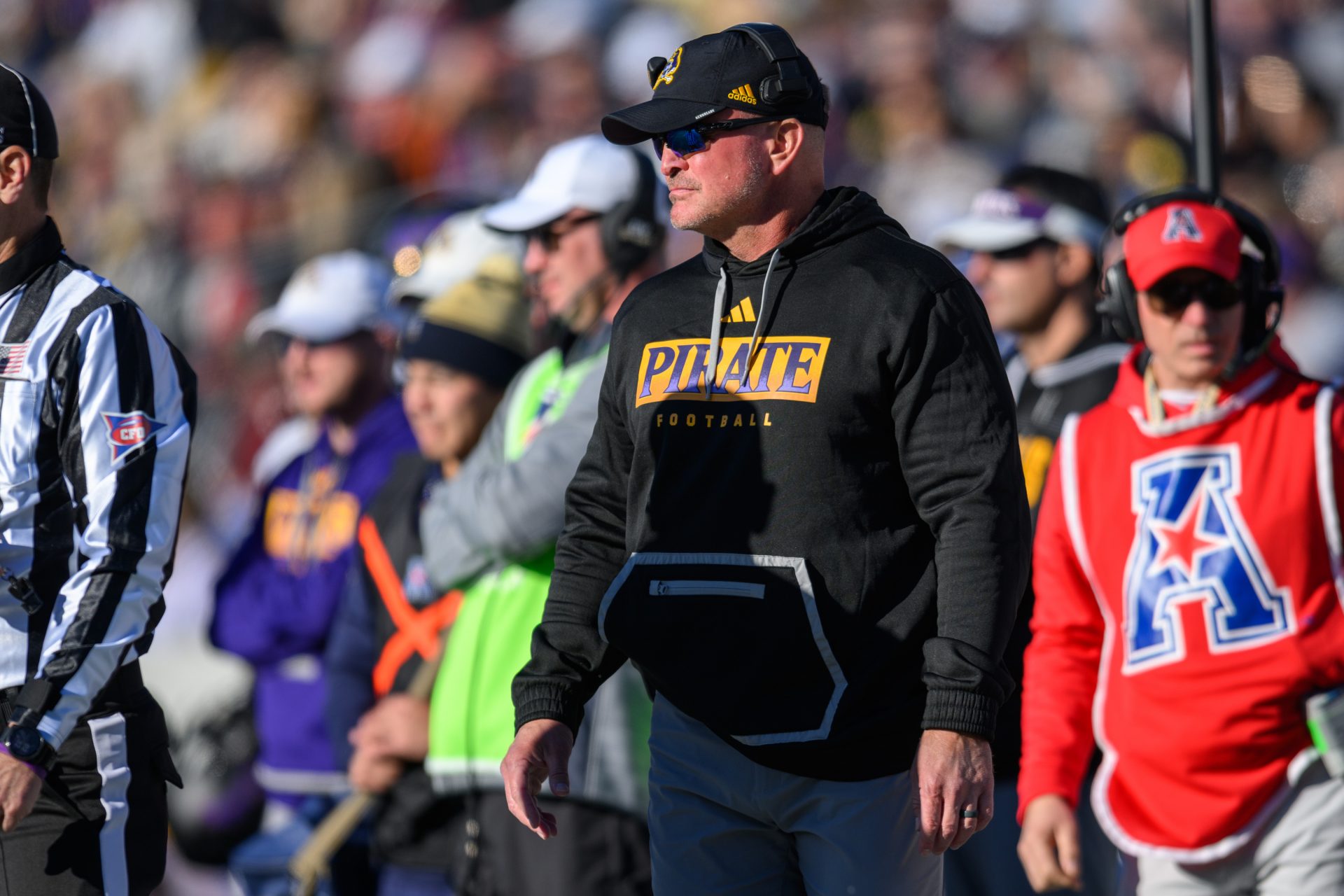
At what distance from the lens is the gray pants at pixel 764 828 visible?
9.64 feet

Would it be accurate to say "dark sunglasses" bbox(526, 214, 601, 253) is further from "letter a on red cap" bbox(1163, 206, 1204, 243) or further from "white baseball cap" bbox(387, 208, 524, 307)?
"letter a on red cap" bbox(1163, 206, 1204, 243)

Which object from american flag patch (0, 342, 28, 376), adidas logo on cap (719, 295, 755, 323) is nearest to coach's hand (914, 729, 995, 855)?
adidas logo on cap (719, 295, 755, 323)

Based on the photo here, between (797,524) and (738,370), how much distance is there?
0.28m

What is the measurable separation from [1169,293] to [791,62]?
126cm

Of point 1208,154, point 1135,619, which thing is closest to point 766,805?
point 1135,619

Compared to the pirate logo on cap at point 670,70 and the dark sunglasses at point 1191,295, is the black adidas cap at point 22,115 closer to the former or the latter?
the pirate logo on cap at point 670,70

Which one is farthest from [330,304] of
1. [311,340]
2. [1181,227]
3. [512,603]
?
[1181,227]

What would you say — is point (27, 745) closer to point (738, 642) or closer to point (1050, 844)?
point (738, 642)

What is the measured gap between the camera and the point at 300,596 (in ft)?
19.3

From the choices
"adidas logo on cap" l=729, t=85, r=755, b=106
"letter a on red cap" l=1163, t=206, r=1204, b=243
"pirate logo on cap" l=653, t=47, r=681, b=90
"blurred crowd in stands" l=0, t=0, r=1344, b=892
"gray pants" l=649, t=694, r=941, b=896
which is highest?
"blurred crowd in stands" l=0, t=0, r=1344, b=892

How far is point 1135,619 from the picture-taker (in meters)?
3.88

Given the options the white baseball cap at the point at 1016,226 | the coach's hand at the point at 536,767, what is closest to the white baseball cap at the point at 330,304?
the white baseball cap at the point at 1016,226

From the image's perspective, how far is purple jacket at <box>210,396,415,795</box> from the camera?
5.77m

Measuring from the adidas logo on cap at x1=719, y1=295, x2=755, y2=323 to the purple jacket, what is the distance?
9.25ft
